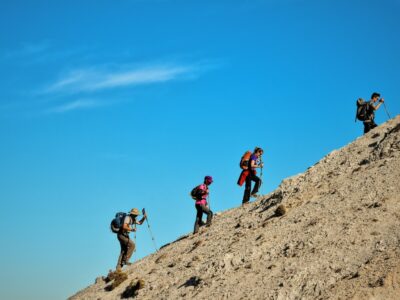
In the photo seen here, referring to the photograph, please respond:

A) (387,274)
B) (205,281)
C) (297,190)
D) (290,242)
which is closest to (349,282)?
(387,274)

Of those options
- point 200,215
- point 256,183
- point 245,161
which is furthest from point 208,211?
point 256,183

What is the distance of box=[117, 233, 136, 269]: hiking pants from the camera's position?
25.4 meters

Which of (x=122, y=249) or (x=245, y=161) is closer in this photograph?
(x=122, y=249)

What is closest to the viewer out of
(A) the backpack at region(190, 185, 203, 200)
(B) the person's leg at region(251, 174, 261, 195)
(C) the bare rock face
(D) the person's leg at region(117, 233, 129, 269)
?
(C) the bare rock face

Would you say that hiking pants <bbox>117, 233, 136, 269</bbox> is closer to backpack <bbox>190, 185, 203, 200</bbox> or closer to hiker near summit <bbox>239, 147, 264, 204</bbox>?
backpack <bbox>190, 185, 203, 200</bbox>

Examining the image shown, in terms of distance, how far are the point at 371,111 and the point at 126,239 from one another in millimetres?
13213

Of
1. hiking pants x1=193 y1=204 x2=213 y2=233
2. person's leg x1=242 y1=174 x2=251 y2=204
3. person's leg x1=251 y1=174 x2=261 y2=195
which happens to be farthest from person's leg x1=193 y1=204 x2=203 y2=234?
person's leg x1=251 y1=174 x2=261 y2=195

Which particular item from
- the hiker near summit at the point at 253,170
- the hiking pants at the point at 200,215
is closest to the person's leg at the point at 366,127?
the hiker near summit at the point at 253,170

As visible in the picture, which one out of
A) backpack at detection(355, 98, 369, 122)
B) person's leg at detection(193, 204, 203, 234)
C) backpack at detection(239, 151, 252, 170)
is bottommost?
person's leg at detection(193, 204, 203, 234)

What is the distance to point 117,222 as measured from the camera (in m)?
25.3

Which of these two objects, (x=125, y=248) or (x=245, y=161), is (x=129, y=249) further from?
(x=245, y=161)

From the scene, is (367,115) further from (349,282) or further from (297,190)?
(349,282)

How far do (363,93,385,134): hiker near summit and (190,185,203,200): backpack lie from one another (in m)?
9.10

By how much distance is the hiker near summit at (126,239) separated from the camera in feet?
83.0
